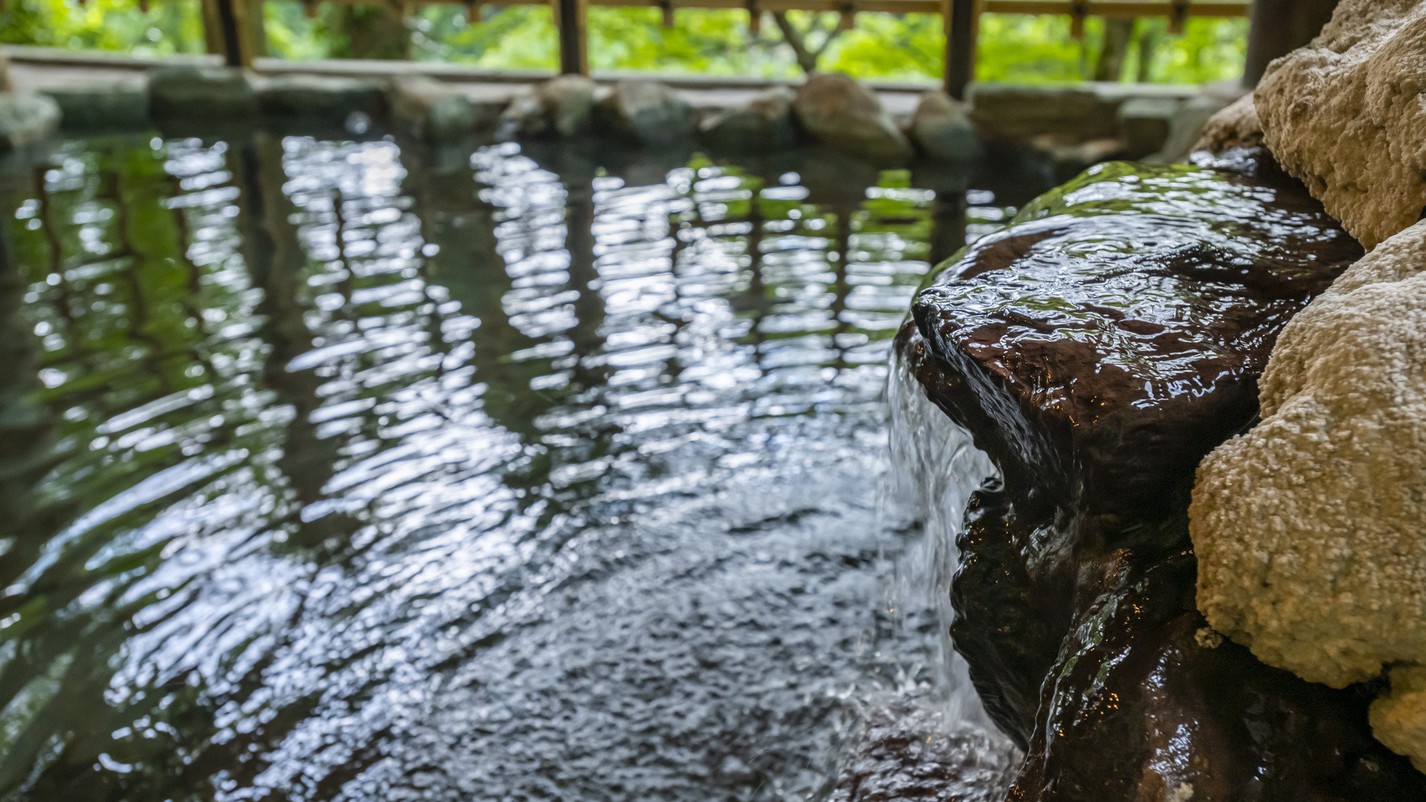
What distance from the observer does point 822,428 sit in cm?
428

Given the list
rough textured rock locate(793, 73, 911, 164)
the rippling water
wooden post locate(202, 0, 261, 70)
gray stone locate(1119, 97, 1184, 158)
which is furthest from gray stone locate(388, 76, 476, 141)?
gray stone locate(1119, 97, 1184, 158)

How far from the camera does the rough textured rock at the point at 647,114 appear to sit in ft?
32.0

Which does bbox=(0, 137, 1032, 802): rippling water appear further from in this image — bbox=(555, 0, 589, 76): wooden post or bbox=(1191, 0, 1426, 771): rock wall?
bbox=(555, 0, 589, 76): wooden post

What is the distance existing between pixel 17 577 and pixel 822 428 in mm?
2768

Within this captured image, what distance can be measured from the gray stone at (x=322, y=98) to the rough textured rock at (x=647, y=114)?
2.49 meters

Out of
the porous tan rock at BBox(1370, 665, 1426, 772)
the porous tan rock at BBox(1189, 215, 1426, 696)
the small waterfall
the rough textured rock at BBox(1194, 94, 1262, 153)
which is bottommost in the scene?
the small waterfall

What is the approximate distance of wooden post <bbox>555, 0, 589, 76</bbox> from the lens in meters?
10.7

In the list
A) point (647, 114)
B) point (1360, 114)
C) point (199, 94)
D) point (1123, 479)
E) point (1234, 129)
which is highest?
point (1360, 114)

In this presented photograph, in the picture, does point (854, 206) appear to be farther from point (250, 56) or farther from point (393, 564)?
point (250, 56)

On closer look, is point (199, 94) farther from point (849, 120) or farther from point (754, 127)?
point (849, 120)

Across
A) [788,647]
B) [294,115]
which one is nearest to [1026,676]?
[788,647]

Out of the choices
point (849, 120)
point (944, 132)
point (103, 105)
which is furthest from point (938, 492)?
point (103, 105)

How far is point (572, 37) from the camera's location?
10.8 metres

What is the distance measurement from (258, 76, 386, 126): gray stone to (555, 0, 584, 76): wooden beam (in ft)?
6.11
